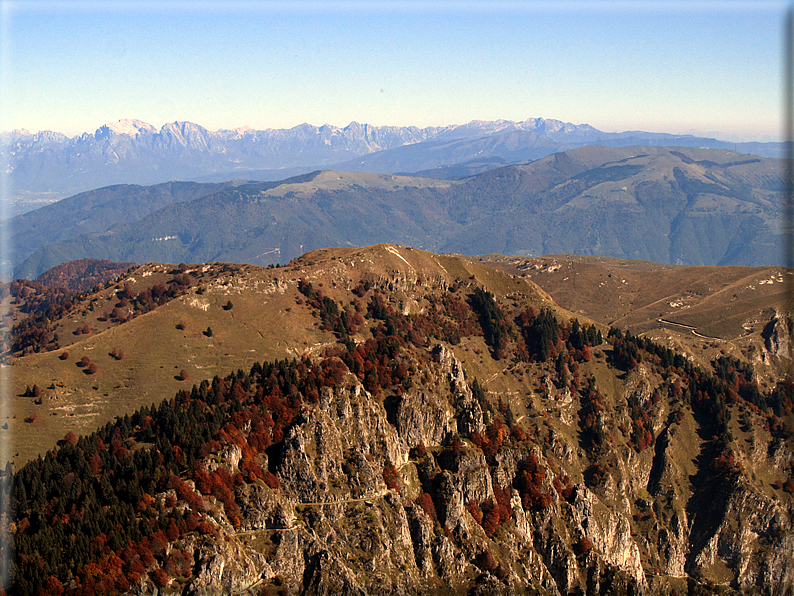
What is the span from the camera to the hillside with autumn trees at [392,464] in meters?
93.2

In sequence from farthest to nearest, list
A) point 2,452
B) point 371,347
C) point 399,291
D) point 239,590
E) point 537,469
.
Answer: point 399,291 → point 371,347 → point 537,469 → point 2,452 → point 239,590

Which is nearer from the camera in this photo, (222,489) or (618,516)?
(222,489)

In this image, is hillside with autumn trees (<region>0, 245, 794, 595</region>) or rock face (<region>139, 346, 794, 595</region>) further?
rock face (<region>139, 346, 794, 595</region>)

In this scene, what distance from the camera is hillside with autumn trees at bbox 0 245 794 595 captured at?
9325cm

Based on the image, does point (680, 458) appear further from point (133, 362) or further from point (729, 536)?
point (133, 362)

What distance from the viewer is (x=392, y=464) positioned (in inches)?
4889

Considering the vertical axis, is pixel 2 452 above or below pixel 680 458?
above

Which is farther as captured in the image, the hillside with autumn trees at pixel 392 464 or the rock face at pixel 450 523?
the rock face at pixel 450 523

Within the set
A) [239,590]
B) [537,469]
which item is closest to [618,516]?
[537,469]

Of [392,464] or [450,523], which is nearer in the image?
[450,523]

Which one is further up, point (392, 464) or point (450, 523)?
point (392, 464)

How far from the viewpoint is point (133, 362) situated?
143m

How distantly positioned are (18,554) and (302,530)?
40.7 m

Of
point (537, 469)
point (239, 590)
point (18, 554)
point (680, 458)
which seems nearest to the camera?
point (18, 554)
